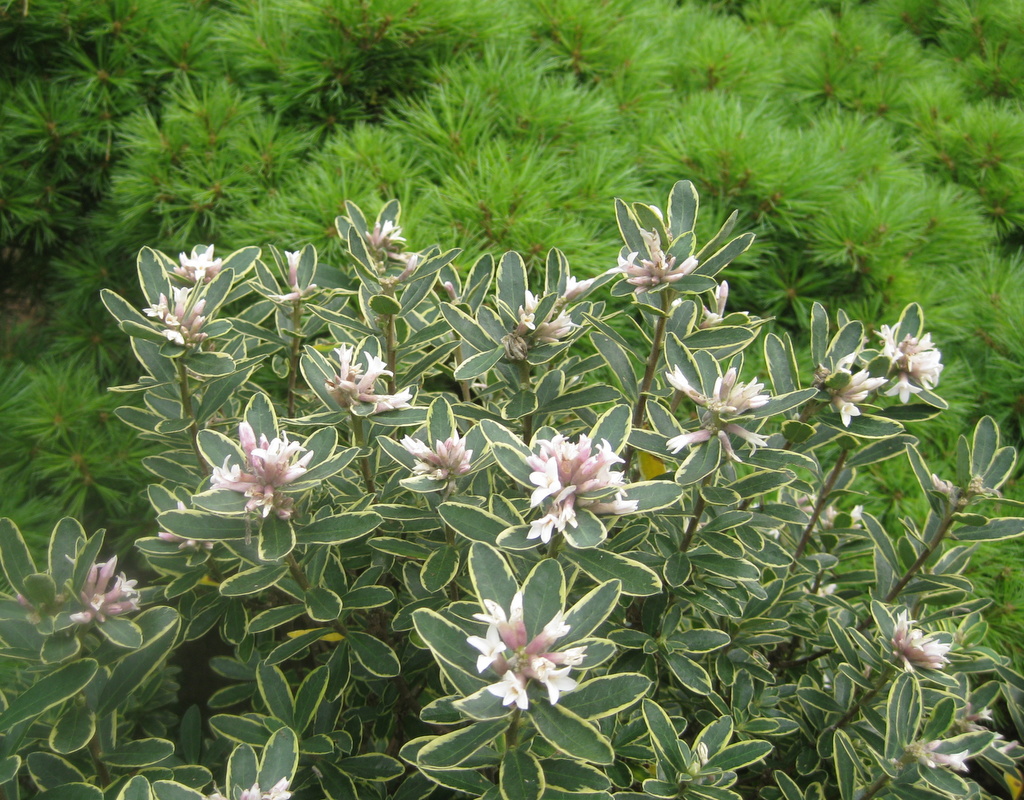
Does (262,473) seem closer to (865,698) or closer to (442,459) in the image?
(442,459)

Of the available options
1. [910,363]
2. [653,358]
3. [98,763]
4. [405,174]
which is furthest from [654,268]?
[405,174]

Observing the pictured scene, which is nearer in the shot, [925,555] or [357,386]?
[357,386]

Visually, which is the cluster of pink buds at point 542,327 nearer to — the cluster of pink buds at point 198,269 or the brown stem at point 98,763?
the cluster of pink buds at point 198,269

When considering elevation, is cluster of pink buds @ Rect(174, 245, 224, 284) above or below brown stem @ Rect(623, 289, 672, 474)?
below

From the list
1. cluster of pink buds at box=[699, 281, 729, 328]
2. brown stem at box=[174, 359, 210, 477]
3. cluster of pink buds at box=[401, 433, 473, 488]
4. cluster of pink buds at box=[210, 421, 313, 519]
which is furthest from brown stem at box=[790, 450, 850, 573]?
brown stem at box=[174, 359, 210, 477]

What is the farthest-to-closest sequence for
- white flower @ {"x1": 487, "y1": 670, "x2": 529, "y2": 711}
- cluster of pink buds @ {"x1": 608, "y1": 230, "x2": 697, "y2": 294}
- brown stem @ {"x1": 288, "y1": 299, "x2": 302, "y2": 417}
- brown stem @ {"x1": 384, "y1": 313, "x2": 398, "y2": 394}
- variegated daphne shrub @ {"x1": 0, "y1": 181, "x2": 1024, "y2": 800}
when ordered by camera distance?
brown stem @ {"x1": 288, "y1": 299, "x2": 302, "y2": 417}
brown stem @ {"x1": 384, "y1": 313, "x2": 398, "y2": 394}
cluster of pink buds @ {"x1": 608, "y1": 230, "x2": 697, "y2": 294}
variegated daphne shrub @ {"x1": 0, "y1": 181, "x2": 1024, "y2": 800}
white flower @ {"x1": 487, "y1": 670, "x2": 529, "y2": 711}

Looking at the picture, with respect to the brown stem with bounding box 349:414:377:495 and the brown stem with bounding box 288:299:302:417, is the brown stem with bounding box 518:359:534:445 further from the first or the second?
the brown stem with bounding box 288:299:302:417

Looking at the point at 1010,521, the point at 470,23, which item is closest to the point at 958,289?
the point at 1010,521

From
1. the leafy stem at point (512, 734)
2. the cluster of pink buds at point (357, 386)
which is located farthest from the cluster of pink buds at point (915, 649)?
the cluster of pink buds at point (357, 386)
